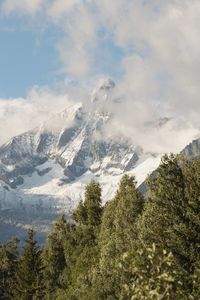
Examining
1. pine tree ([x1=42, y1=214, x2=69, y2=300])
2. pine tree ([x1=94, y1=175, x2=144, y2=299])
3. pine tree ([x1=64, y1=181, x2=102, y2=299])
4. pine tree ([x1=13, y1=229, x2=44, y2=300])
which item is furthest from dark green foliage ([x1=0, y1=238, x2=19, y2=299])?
pine tree ([x1=94, y1=175, x2=144, y2=299])

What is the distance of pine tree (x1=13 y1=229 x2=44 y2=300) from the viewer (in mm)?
101812

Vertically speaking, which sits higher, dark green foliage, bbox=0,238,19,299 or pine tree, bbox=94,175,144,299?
dark green foliage, bbox=0,238,19,299

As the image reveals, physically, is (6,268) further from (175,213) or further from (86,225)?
(175,213)

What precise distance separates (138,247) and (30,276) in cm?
7820

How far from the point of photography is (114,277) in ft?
231

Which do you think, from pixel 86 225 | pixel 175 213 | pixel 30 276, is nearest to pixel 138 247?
pixel 175 213

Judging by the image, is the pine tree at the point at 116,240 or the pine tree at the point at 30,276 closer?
the pine tree at the point at 116,240

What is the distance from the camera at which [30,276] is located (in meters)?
103

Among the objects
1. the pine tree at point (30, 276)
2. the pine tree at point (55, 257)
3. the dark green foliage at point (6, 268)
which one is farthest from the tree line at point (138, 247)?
the dark green foliage at point (6, 268)

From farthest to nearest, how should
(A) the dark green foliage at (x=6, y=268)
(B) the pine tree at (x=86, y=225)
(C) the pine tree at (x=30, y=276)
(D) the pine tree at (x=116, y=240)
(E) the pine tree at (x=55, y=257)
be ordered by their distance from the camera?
(A) the dark green foliage at (x=6, y=268)
(E) the pine tree at (x=55, y=257)
(B) the pine tree at (x=86, y=225)
(C) the pine tree at (x=30, y=276)
(D) the pine tree at (x=116, y=240)

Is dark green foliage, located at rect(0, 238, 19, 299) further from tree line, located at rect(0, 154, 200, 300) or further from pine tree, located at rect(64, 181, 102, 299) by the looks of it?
pine tree, located at rect(64, 181, 102, 299)

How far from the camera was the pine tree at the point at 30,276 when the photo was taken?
101812 millimetres

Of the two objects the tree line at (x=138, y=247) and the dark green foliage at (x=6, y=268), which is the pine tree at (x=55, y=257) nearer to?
the tree line at (x=138, y=247)

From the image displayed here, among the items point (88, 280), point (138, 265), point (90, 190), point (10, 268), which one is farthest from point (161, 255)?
point (10, 268)
